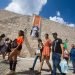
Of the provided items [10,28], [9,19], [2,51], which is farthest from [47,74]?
[9,19]

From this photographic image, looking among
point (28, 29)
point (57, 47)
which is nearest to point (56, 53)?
point (57, 47)

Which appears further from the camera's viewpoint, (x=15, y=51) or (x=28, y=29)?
(x=28, y=29)

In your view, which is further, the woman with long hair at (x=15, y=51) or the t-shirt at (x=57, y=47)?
the woman with long hair at (x=15, y=51)

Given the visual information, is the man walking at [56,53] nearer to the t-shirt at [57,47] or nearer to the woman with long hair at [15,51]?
the t-shirt at [57,47]

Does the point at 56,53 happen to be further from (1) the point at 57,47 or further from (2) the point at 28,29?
(2) the point at 28,29

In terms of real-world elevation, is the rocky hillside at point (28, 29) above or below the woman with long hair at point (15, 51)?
above

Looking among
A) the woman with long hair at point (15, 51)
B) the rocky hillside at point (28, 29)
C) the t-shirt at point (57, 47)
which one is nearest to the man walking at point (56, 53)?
the t-shirt at point (57, 47)

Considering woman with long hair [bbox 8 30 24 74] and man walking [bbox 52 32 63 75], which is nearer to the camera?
man walking [bbox 52 32 63 75]

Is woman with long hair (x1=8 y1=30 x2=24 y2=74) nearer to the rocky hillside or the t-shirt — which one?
the t-shirt

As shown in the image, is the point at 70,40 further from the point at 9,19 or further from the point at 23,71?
the point at 23,71

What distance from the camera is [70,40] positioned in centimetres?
3338

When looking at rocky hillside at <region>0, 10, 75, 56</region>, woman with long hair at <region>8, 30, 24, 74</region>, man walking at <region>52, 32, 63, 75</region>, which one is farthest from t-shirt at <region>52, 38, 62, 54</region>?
rocky hillside at <region>0, 10, 75, 56</region>

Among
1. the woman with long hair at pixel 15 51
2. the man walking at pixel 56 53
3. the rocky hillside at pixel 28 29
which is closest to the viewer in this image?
the man walking at pixel 56 53

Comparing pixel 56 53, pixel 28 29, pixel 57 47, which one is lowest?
pixel 56 53
